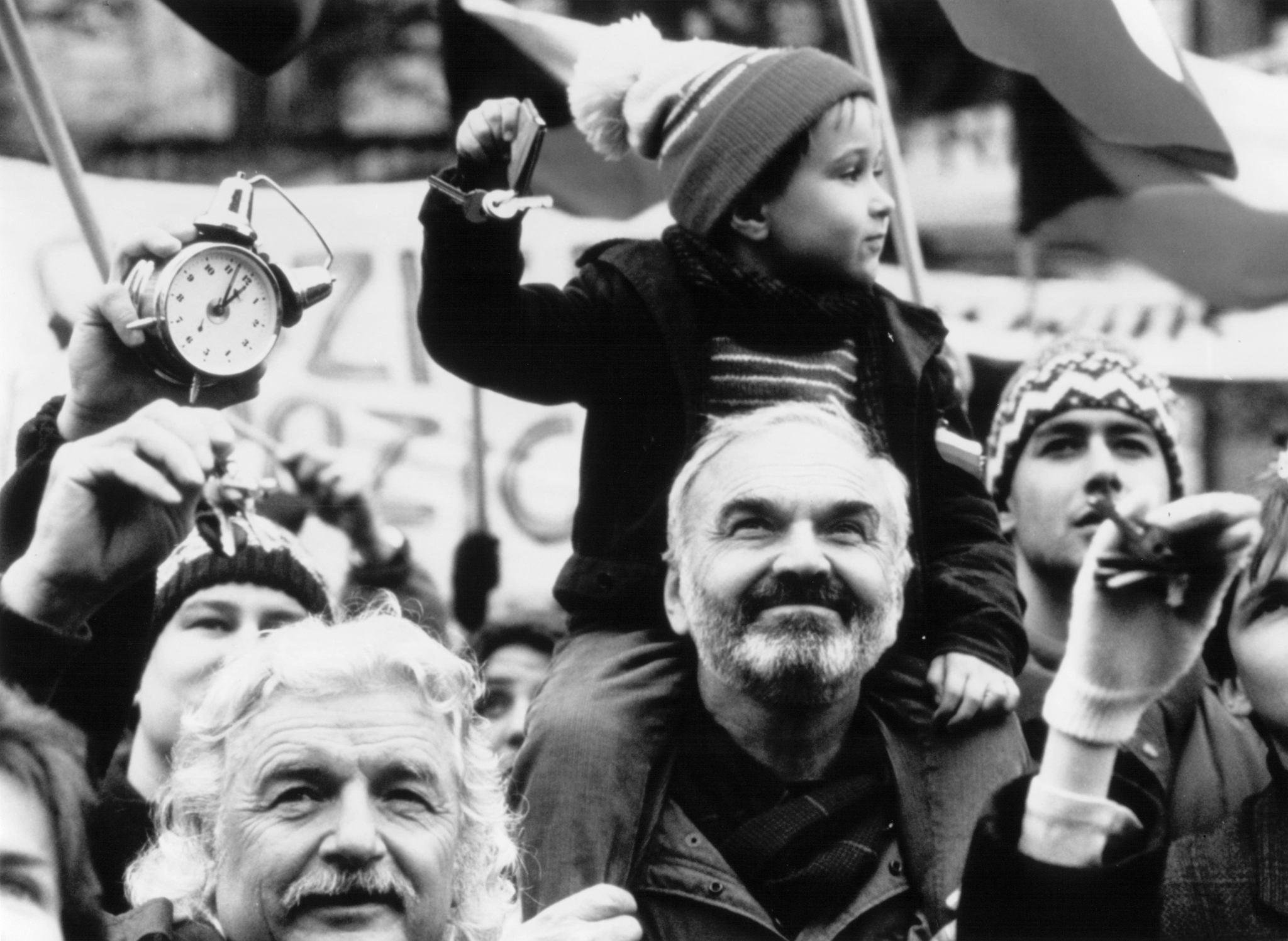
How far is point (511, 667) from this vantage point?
3.79 meters

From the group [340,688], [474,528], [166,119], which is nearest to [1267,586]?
[340,688]

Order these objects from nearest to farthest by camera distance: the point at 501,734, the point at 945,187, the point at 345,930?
the point at 345,930, the point at 501,734, the point at 945,187

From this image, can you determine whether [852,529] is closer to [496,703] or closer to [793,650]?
[793,650]

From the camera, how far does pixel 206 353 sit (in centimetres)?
276

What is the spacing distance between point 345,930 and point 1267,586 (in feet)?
4.16

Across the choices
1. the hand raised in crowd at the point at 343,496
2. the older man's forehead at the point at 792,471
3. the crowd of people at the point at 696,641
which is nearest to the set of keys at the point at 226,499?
the crowd of people at the point at 696,641

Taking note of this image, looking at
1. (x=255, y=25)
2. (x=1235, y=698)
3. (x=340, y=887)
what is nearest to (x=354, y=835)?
(x=340, y=887)

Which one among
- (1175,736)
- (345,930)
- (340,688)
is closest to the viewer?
(345,930)

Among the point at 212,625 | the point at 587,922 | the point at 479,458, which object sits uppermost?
the point at 587,922

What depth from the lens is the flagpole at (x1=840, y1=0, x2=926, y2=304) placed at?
379 centimetres

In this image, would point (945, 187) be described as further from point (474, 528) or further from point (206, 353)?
point (206, 353)

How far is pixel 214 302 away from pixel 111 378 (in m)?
0.18

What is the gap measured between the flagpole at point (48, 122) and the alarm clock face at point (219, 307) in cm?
69

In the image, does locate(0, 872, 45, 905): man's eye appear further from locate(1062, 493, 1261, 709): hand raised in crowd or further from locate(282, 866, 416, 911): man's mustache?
locate(1062, 493, 1261, 709): hand raised in crowd
